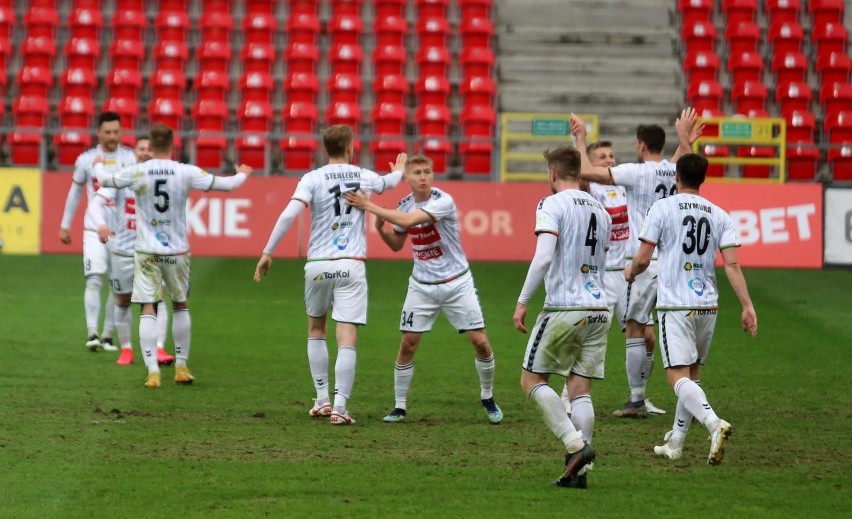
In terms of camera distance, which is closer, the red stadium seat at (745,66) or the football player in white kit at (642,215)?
the football player in white kit at (642,215)

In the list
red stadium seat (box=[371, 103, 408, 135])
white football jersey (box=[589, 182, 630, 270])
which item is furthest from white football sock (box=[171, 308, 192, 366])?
red stadium seat (box=[371, 103, 408, 135])

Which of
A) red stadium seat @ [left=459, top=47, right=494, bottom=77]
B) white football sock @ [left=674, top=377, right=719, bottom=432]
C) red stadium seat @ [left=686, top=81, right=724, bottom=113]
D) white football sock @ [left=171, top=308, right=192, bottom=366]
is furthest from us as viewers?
red stadium seat @ [left=459, top=47, right=494, bottom=77]

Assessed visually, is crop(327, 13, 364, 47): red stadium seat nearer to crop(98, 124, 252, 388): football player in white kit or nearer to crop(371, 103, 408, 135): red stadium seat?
crop(371, 103, 408, 135): red stadium seat

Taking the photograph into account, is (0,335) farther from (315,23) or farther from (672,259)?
(315,23)

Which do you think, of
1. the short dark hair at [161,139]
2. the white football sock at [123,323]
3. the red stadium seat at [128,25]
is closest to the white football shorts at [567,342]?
the short dark hair at [161,139]

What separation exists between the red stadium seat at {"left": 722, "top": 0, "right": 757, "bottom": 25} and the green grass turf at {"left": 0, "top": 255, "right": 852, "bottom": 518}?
39.1 feet

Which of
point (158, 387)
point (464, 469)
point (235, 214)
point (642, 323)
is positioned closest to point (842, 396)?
point (642, 323)

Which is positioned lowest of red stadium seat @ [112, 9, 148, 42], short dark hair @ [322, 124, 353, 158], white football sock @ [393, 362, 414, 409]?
white football sock @ [393, 362, 414, 409]

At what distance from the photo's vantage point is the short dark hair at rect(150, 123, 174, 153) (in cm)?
1102

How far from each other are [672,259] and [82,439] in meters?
4.06

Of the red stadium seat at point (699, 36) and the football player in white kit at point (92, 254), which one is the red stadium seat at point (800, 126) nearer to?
the red stadium seat at point (699, 36)

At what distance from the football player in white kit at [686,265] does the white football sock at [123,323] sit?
5831 mm

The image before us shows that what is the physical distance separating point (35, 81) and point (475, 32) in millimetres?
8235

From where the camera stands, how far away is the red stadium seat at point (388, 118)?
2367 centimetres
